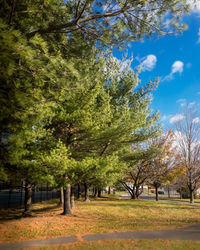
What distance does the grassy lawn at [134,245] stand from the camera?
5.65 metres

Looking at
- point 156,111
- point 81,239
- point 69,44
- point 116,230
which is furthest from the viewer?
point 156,111

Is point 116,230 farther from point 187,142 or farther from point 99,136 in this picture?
point 187,142

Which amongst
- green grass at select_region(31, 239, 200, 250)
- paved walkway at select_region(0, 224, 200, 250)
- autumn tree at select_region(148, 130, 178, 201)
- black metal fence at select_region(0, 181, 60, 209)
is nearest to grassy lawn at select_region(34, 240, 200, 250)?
green grass at select_region(31, 239, 200, 250)

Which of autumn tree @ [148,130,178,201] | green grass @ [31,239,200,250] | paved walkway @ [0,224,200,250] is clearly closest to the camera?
green grass @ [31,239,200,250]

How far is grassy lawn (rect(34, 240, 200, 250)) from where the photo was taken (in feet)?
18.5

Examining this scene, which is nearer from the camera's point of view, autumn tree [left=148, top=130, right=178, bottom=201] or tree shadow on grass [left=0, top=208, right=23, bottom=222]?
tree shadow on grass [left=0, top=208, right=23, bottom=222]

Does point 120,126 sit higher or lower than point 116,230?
higher

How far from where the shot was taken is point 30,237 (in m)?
6.81

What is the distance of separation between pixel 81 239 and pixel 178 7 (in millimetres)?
8802

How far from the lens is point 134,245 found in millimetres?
5926

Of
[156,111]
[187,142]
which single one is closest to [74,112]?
[156,111]

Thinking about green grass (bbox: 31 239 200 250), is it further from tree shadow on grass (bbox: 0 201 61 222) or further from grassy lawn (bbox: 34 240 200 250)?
tree shadow on grass (bbox: 0 201 61 222)

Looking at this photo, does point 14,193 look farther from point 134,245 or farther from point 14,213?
point 134,245

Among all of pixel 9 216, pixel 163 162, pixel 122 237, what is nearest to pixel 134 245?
pixel 122 237
